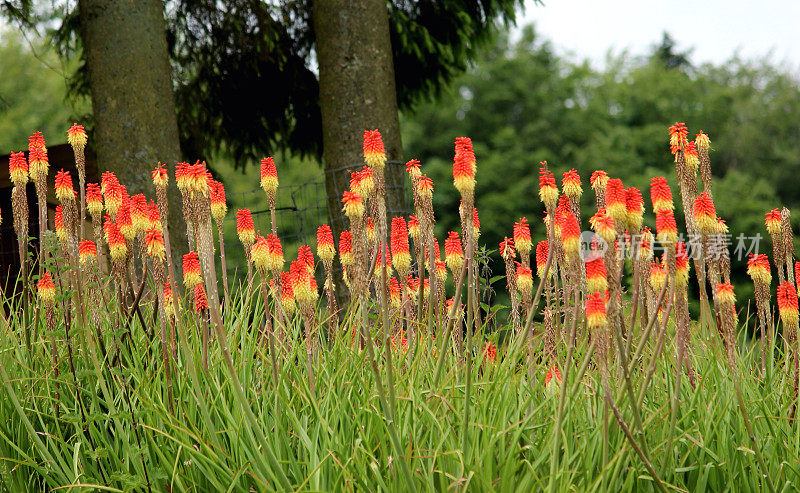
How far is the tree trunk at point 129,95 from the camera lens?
5.70 m

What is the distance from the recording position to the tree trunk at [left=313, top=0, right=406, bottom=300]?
6.24 m

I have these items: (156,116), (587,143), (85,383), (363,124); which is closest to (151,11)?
(156,116)

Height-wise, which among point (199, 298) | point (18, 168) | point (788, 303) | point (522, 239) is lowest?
point (788, 303)

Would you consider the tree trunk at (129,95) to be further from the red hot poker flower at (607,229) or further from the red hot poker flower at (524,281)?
the red hot poker flower at (607,229)

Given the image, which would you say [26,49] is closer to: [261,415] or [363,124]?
[363,124]

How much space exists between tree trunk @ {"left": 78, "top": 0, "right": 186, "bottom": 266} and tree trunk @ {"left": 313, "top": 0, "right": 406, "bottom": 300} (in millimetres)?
1422

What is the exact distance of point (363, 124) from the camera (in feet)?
20.5

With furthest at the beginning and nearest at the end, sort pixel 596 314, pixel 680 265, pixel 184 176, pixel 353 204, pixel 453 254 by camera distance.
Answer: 1. pixel 453 254
2. pixel 353 204
3. pixel 184 176
4. pixel 680 265
5. pixel 596 314

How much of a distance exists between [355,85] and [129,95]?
1.89 metres

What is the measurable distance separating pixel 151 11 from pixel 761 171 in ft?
78.4

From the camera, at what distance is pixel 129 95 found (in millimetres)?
5758

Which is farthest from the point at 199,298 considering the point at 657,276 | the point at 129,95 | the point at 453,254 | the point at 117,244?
the point at 129,95

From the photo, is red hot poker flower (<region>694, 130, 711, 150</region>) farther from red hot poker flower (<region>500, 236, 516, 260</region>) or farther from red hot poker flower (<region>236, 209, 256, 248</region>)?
red hot poker flower (<region>236, 209, 256, 248</region>)

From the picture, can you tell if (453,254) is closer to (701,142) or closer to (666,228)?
(701,142)
